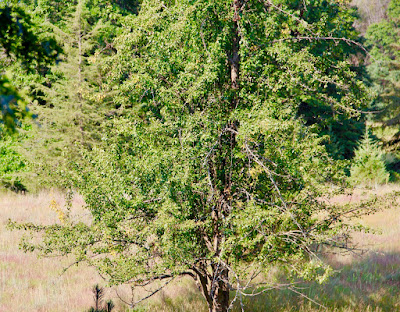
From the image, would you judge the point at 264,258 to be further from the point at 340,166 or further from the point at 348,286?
the point at 348,286

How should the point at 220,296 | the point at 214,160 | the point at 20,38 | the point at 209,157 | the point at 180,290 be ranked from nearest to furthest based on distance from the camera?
the point at 20,38 → the point at 209,157 → the point at 214,160 → the point at 220,296 → the point at 180,290

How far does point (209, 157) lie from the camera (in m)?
5.60

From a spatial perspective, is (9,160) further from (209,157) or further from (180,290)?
(209,157)

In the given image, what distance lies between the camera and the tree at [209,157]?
5285 mm

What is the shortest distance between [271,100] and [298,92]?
46 centimetres

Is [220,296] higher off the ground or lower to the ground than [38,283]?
higher

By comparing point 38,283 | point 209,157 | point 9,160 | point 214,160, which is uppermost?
point 209,157

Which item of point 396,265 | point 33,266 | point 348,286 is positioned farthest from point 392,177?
point 33,266

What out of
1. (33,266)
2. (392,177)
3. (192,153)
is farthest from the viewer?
(392,177)

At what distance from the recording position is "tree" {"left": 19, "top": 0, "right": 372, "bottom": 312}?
5.29m

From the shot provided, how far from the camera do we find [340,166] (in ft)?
19.2

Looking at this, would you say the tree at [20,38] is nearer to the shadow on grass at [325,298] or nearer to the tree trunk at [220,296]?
the tree trunk at [220,296]

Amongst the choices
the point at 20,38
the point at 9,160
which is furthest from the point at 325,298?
the point at 9,160

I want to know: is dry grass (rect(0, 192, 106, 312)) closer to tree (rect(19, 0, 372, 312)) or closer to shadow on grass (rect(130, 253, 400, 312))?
shadow on grass (rect(130, 253, 400, 312))
